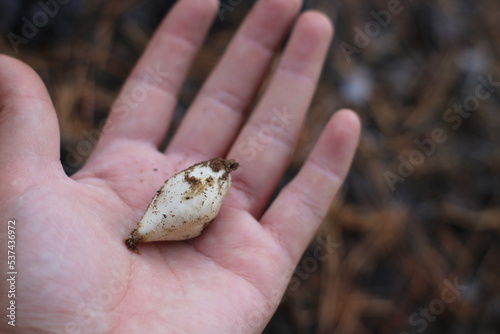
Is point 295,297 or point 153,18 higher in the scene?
point 153,18

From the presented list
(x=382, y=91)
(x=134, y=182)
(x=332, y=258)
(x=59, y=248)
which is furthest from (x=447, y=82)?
(x=59, y=248)

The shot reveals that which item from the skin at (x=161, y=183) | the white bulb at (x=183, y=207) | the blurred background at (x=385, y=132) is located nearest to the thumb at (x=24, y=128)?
the skin at (x=161, y=183)

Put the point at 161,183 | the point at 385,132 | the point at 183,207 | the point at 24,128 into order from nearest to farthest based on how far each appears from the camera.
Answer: the point at 24,128 < the point at 183,207 < the point at 161,183 < the point at 385,132

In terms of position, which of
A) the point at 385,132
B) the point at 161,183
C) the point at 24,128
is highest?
the point at 385,132

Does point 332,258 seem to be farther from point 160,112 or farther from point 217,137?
point 160,112

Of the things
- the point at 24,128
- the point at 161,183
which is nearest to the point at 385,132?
the point at 161,183

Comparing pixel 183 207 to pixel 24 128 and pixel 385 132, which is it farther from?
pixel 385 132

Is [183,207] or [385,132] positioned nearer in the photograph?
[183,207]
